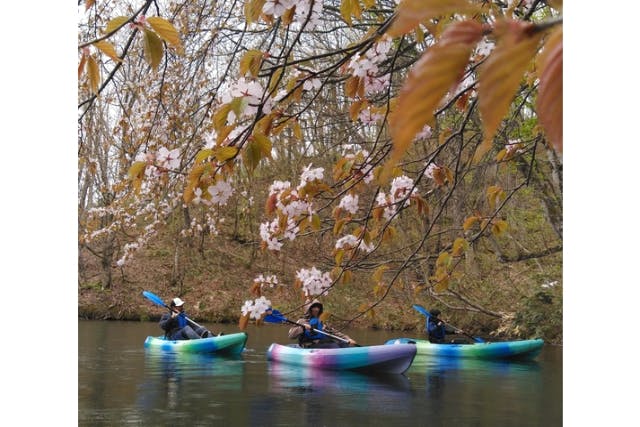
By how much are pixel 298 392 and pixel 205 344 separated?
1.93 metres

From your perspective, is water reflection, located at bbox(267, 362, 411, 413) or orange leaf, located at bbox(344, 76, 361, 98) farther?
water reflection, located at bbox(267, 362, 411, 413)

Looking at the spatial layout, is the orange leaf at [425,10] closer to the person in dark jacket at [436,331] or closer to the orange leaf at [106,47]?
the orange leaf at [106,47]

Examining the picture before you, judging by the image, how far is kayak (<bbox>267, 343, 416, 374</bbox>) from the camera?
18.6 ft

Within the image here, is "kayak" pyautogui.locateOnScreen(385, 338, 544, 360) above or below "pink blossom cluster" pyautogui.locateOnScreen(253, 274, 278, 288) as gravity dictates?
below

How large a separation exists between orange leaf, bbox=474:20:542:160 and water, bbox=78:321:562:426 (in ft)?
12.5

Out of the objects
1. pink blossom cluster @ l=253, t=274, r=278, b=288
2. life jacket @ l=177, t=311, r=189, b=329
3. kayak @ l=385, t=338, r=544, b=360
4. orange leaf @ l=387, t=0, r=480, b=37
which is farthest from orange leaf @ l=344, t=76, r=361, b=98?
life jacket @ l=177, t=311, r=189, b=329

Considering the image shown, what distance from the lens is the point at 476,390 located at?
5.16 meters

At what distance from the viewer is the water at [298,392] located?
4.12 m

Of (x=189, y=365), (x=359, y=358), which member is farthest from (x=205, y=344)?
(x=359, y=358)

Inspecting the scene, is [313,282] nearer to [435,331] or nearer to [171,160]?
[171,160]

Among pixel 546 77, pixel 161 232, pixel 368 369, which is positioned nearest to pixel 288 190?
pixel 546 77

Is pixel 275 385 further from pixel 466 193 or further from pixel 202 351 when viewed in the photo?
pixel 466 193

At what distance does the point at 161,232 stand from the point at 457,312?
386cm

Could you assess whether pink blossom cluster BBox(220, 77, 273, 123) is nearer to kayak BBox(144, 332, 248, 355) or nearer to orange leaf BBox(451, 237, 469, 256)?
orange leaf BBox(451, 237, 469, 256)
